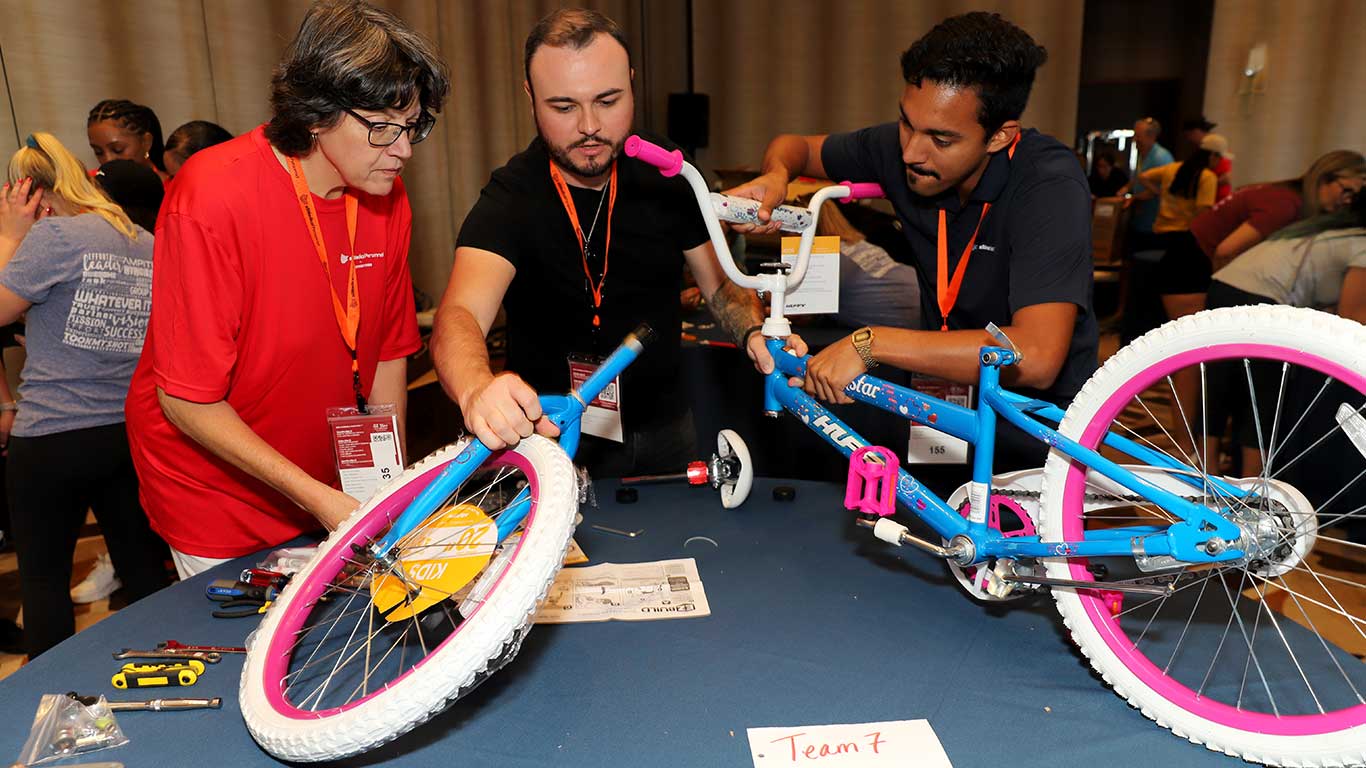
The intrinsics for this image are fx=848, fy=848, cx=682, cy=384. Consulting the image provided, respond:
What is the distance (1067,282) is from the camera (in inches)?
57.2

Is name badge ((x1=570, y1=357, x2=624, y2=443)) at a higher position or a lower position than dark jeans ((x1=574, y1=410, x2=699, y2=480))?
higher

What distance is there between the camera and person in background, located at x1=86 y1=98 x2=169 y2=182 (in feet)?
9.83

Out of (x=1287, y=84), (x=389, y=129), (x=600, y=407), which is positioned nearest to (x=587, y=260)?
(x=600, y=407)

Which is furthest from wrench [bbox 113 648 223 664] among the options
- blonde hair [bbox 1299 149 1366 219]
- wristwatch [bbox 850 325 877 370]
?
blonde hair [bbox 1299 149 1366 219]

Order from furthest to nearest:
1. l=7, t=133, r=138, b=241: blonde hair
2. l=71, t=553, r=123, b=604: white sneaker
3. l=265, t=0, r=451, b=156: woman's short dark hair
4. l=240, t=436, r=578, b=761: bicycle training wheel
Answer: l=71, t=553, r=123, b=604: white sneaker, l=7, t=133, r=138, b=241: blonde hair, l=265, t=0, r=451, b=156: woman's short dark hair, l=240, t=436, r=578, b=761: bicycle training wheel

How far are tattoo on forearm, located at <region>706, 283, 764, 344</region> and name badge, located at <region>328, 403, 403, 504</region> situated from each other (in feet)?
2.46

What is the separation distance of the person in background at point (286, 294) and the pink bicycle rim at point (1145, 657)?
1083mm

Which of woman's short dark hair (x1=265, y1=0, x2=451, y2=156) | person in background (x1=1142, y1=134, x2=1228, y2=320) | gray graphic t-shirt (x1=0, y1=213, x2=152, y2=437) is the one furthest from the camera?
person in background (x1=1142, y1=134, x2=1228, y2=320)

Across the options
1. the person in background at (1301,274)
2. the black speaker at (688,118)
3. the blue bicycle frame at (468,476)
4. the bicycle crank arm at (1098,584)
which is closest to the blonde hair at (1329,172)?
the person in background at (1301,274)

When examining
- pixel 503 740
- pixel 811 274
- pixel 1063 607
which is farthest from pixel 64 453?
pixel 1063 607

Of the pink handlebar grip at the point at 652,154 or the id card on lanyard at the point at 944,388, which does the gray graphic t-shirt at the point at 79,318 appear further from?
the id card on lanyard at the point at 944,388

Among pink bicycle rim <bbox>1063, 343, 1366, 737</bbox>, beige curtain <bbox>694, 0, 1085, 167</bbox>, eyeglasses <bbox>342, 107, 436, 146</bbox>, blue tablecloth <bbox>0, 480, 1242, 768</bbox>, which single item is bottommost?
blue tablecloth <bbox>0, 480, 1242, 768</bbox>

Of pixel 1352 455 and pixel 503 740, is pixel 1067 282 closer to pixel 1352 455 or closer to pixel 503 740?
pixel 503 740

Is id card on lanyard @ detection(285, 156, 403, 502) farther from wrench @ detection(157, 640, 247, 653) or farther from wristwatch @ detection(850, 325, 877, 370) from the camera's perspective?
wristwatch @ detection(850, 325, 877, 370)
